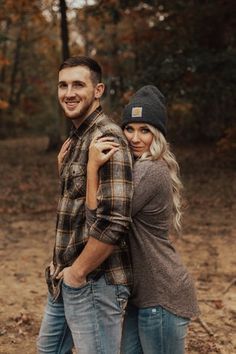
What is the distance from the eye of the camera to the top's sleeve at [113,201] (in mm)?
2381

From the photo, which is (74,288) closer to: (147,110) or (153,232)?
(153,232)

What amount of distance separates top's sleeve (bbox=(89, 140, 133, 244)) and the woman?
6 cm

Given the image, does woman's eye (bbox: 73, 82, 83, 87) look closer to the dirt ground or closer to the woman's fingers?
the woman's fingers

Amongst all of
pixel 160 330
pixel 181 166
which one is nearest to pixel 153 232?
pixel 160 330

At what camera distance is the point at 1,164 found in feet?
57.3

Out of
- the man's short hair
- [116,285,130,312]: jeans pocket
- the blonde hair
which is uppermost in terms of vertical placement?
the man's short hair

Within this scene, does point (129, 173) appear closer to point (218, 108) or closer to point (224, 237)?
point (224, 237)

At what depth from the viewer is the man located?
2.40 m

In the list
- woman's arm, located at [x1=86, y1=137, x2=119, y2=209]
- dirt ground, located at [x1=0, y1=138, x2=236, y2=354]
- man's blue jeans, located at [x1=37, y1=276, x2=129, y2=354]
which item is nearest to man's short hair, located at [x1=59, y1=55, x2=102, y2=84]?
woman's arm, located at [x1=86, y1=137, x2=119, y2=209]

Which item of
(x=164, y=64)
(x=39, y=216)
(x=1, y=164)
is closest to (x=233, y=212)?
(x=39, y=216)

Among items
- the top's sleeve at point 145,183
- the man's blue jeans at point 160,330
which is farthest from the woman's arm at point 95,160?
the man's blue jeans at point 160,330

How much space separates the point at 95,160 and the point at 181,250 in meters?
5.36

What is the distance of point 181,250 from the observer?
7.56 metres

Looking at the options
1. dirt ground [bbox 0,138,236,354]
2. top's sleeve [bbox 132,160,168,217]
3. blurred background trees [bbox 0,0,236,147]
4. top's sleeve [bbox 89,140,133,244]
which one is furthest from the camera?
blurred background trees [bbox 0,0,236,147]
